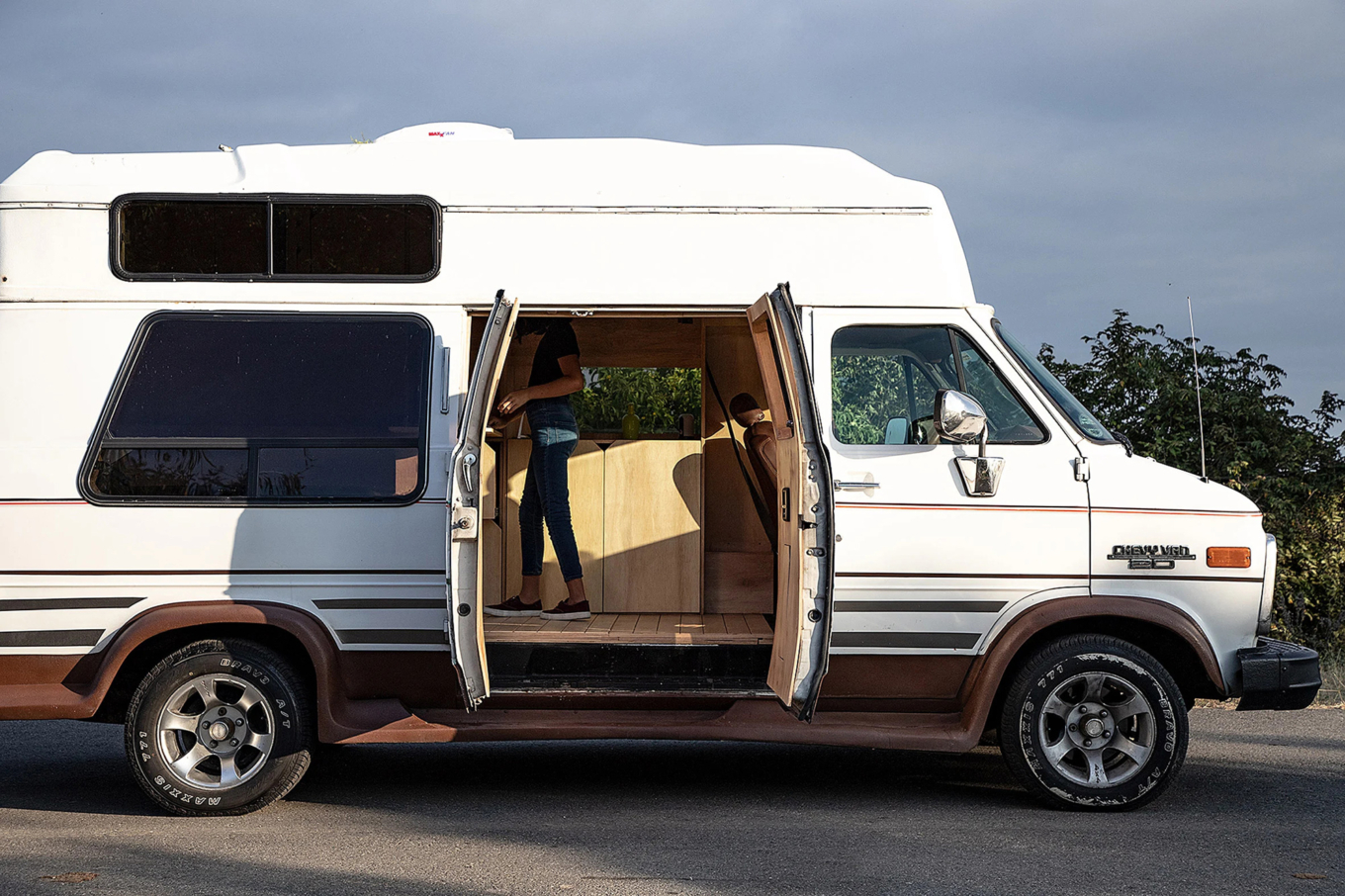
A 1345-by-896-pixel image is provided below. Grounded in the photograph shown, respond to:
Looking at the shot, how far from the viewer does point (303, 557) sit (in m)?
5.51

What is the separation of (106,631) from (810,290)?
349 centimetres

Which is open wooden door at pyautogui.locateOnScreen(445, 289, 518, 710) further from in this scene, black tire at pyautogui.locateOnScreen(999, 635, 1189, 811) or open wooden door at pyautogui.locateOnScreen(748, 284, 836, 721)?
black tire at pyautogui.locateOnScreen(999, 635, 1189, 811)

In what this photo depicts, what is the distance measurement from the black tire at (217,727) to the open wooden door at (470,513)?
94cm

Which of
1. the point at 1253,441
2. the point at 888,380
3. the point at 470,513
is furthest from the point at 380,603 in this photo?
the point at 1253,441

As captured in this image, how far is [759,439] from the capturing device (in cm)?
717

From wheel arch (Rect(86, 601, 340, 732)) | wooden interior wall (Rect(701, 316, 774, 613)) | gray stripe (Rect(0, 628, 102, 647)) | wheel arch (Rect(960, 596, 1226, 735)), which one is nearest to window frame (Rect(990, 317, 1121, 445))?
wheel arch (Rect(960, 596, 1226, 735))

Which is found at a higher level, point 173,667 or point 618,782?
point 173,667

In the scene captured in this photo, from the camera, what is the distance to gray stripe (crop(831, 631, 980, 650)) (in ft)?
18.1

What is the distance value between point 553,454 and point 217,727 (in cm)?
221

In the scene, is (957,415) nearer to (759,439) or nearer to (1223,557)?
(1223,557)

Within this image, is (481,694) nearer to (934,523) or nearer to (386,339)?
(386,339)

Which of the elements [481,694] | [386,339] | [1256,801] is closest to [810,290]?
[386,339]

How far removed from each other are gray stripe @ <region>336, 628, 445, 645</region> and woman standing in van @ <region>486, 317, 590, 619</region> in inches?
47.8

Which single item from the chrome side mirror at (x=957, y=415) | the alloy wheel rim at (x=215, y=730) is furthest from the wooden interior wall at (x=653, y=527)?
the chrome side mirror at (x=957, y=415)
